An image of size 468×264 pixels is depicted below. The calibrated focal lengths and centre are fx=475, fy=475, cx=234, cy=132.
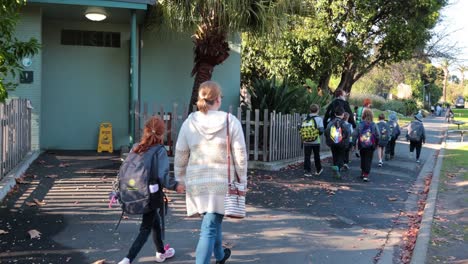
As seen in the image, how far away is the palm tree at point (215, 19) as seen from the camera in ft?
31.6

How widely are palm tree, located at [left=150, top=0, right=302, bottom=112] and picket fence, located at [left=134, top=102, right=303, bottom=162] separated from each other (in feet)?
2.34

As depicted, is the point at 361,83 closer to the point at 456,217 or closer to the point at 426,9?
the point at 426,9

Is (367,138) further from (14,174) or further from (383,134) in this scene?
(14,174)

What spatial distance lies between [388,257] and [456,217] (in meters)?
2.31

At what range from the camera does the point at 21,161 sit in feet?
29.6

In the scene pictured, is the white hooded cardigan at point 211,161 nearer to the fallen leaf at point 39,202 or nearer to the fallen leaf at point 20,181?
the fallen leaf at point 39,202

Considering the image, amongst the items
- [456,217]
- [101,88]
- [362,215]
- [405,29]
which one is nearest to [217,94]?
[362,215]

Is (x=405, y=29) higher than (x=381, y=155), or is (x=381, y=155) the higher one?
(x=405, y=29)

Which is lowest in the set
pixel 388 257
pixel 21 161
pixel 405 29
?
pixel 388 257

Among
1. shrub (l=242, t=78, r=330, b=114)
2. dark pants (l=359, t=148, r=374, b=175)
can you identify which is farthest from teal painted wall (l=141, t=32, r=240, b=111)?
dark pants (l=359, t=148, r=374, b=175)

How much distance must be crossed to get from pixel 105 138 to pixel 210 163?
8.45 meters

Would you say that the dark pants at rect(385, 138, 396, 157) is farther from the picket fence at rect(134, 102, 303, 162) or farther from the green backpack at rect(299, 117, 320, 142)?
the green backpack at rect(299, 117, 320, 142)

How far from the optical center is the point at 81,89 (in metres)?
12.0

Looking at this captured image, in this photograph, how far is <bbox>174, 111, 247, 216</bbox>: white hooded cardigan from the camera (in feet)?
12.8
